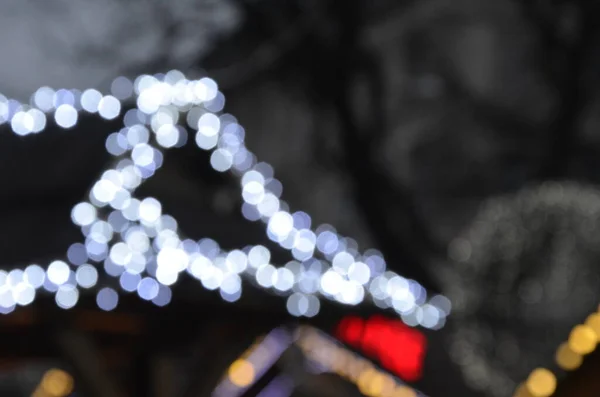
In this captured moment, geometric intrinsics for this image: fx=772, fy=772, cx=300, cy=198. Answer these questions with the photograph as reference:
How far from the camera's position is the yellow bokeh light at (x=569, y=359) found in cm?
139

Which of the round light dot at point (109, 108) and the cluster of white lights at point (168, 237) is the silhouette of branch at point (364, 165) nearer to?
the cluster of white lights at point (168, 237)

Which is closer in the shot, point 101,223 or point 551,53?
point 101,223

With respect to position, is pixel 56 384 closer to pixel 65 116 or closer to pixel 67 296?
pixel 65 116

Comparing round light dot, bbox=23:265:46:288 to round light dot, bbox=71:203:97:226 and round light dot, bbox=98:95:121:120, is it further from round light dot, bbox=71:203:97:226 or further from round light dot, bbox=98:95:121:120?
round light dot, bbox=98:95:121:120

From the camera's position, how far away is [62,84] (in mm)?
4172

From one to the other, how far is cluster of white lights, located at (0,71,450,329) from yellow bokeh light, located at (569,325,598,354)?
36.2 inches

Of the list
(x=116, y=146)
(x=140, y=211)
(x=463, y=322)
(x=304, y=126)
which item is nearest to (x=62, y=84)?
(x=304, y=126)

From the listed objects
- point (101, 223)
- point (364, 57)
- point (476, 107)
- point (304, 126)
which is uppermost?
point (476, 107)

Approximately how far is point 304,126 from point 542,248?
1534 millimetres

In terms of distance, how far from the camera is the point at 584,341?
142 cm

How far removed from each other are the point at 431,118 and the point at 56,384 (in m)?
2.55

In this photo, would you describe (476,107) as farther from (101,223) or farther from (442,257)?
(101,223)

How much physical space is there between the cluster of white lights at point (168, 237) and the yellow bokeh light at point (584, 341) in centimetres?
92

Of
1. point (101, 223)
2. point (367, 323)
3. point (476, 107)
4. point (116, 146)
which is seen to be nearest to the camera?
point (101, 223)
